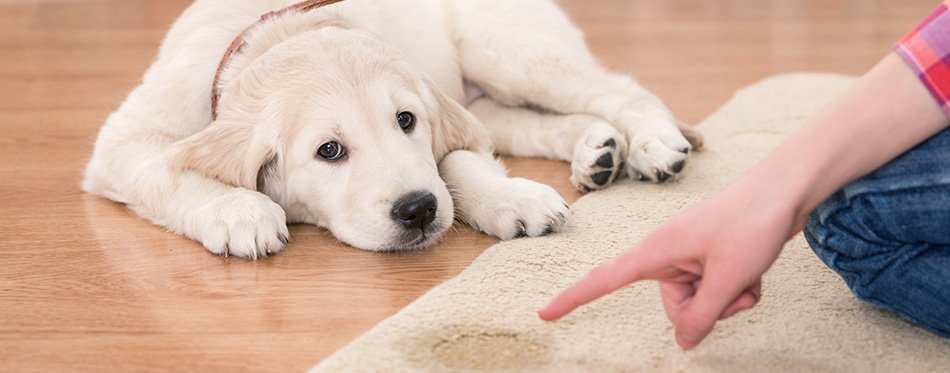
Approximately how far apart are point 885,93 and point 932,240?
28cm

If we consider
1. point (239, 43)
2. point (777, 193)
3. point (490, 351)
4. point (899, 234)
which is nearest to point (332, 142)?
point (239, 43)

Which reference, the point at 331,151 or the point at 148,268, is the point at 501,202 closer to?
the point at 331,151

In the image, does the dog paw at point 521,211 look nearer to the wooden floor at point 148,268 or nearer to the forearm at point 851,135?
the wooden floor at point 148,268

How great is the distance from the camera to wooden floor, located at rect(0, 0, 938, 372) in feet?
4.75

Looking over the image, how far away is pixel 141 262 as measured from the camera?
1.82 meters

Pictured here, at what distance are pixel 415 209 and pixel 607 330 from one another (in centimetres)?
52

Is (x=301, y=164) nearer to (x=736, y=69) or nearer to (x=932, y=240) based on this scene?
(x=932, y=240)

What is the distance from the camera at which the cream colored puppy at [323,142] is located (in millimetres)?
1818

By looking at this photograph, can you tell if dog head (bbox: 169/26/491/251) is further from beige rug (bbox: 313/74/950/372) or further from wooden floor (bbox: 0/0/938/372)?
beige rug (bbox: 313/74/950/372)

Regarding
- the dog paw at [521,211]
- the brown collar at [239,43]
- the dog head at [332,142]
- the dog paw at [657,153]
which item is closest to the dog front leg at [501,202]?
the dog paw at [521,211]

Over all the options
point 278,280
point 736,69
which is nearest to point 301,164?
point 278,280

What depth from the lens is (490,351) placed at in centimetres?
137

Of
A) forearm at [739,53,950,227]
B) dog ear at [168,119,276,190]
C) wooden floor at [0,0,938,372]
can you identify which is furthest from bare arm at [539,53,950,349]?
dog ear at [168,119,276,190]

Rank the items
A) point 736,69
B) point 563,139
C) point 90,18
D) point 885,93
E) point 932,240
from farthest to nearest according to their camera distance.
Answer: point 90,18 < point 736,69 < point 563,139 < point 932,240 < point 885,93
